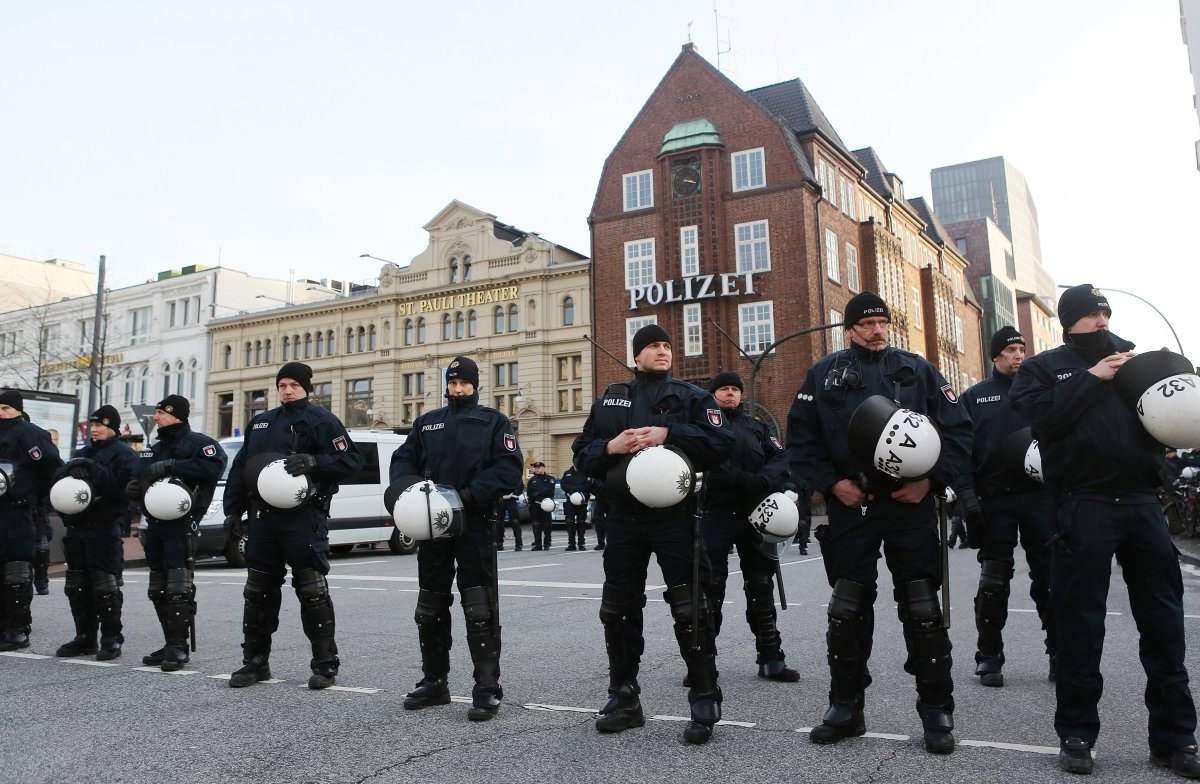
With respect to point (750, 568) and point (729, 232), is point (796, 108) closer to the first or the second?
point (729, 232)

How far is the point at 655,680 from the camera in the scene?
6.06 meters

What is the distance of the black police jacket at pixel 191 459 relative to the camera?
6938 millimetres

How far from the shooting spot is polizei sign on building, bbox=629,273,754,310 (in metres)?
38.5

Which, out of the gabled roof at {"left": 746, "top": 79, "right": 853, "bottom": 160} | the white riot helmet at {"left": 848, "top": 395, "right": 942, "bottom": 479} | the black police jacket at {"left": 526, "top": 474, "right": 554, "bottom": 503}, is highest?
the gabled roof at {"left": 746, "top": 79, "right": 853, "bottom": 160}

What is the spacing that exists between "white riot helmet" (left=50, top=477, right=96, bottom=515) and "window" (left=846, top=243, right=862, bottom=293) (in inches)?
1466

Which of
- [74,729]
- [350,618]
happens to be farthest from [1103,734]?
[350,618]

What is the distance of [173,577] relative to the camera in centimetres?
680

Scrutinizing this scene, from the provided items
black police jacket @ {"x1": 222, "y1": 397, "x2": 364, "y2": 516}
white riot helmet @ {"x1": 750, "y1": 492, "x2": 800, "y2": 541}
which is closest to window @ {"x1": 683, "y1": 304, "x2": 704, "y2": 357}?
white riot helmet @ {"x1": 750, "y1": 492, "x2": 800, "y2": 541}

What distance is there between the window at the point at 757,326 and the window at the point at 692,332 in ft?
5.40

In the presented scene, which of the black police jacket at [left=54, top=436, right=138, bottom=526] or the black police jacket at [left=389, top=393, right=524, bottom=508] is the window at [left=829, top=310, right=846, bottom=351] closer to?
the black police jacket at [left=54, top=436, right=138, bottom=526]

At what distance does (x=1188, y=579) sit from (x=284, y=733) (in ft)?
36.9

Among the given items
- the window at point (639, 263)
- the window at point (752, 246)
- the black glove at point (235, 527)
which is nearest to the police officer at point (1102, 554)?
the black glove at point (235, 527)

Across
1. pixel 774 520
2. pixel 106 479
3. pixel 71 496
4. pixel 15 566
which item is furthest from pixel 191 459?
pixel 774 520

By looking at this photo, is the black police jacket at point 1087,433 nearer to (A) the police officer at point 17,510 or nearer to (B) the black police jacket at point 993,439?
(B) the black police jacket at point 993,439
